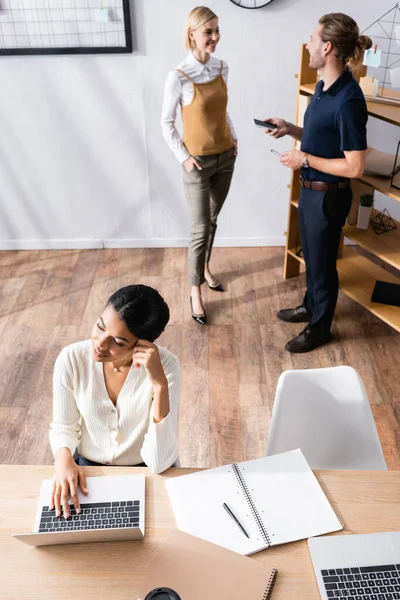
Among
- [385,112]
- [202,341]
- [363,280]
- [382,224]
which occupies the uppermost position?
[385,112]

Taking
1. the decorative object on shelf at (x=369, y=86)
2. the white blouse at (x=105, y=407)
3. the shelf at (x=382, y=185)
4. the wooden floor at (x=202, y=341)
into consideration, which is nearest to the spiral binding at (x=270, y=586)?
the white blouse at (x=105, y=407)

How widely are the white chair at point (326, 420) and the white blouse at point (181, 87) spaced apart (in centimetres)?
169

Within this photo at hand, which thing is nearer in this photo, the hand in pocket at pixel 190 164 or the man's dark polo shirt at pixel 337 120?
the man's dark polo shirt at pixel 337 120

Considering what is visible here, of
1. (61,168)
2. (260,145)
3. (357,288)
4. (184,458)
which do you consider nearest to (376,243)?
(357,288)

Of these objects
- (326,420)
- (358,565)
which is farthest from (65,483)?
(326,420)

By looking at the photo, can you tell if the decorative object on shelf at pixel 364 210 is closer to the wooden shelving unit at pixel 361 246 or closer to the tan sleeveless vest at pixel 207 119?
the wooden shelving unit at pixel 361 246

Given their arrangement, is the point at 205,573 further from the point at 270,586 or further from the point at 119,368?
the point at 119,368

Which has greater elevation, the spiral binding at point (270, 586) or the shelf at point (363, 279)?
the spiral binding at point (270, 586)

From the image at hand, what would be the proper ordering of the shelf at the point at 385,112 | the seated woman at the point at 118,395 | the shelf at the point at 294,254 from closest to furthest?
the seated woman at the point at 118,395, the shelf at the point at 385,112, the shelf at the point at 294,254

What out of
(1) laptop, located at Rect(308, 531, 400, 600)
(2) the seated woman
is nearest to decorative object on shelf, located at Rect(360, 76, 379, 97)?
(2) the seated woman

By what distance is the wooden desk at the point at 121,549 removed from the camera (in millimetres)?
1460

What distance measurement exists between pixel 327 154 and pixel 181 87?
33.2 inches

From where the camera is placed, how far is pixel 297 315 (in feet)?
11.9

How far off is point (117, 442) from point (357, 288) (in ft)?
6.77
